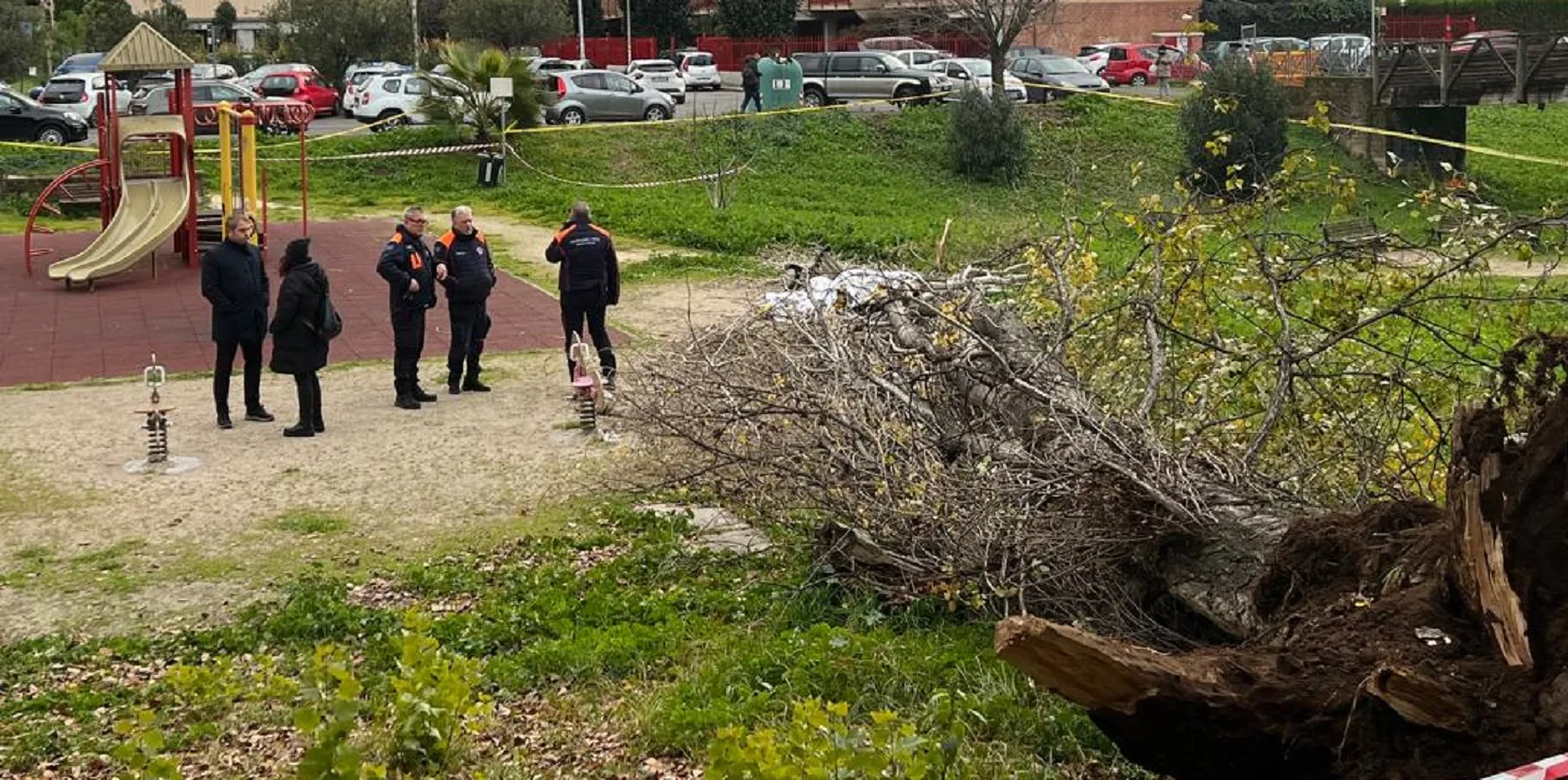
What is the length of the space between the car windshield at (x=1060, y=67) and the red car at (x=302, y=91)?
1747 cm

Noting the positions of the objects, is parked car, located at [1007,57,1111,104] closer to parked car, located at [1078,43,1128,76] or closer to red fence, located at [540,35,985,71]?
parked car, located at [1078,43,1128,76]

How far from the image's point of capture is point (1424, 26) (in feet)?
176

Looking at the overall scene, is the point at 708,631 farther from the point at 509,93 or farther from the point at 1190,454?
the point at 509,93

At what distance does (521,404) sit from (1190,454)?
7.32 meters

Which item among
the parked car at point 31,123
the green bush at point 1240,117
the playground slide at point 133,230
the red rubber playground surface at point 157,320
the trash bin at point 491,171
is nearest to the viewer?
the red rubber playground surface at point 157,320

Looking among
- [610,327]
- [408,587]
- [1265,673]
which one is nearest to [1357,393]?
[1265,673]

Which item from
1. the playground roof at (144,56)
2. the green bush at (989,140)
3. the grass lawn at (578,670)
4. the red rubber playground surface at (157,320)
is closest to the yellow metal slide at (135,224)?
the red rubber playground surface at (157,320)

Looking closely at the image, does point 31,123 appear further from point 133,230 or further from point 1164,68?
point 1164,68

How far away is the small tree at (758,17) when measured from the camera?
58.9 m

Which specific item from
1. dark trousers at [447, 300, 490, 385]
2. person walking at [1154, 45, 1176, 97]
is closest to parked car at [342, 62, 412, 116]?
person walking at [1154, 45, 1176, 97]

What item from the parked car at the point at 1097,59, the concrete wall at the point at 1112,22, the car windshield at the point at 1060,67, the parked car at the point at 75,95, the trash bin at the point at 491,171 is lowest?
the trash bin at the point at 491,171

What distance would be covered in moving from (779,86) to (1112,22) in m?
27.5

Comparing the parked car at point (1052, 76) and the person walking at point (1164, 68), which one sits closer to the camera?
the parked car at point (1052, 76)

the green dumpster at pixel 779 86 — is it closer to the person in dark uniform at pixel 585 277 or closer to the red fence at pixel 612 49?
the red fence at pixel 612 49
